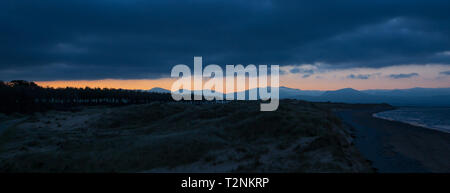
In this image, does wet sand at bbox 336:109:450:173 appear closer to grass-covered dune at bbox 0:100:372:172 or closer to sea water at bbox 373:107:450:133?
grass-covered dune at bbox 0:100:372:172

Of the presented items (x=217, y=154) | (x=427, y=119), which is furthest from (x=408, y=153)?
(x=427, y=119)

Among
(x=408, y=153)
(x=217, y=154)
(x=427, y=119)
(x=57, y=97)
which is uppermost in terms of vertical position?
(x=57, y=97)

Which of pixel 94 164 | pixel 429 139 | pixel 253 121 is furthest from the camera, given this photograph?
pixel 253 121

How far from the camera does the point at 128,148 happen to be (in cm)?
1708

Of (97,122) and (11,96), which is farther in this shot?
(11,96)

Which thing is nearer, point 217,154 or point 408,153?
point 217,154

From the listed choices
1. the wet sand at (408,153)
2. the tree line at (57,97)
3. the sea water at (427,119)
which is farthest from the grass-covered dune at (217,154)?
the tree line at (57,97)

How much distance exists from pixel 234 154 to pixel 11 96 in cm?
6536

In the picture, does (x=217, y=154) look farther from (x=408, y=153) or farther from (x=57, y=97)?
(x=57, y=97)

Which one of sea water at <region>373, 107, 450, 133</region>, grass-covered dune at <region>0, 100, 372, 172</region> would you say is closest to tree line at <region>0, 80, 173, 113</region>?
grass-covered dune at <region>0, 100, 372, 172</region>

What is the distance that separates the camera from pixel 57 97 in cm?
8425

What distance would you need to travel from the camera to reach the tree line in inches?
2334
